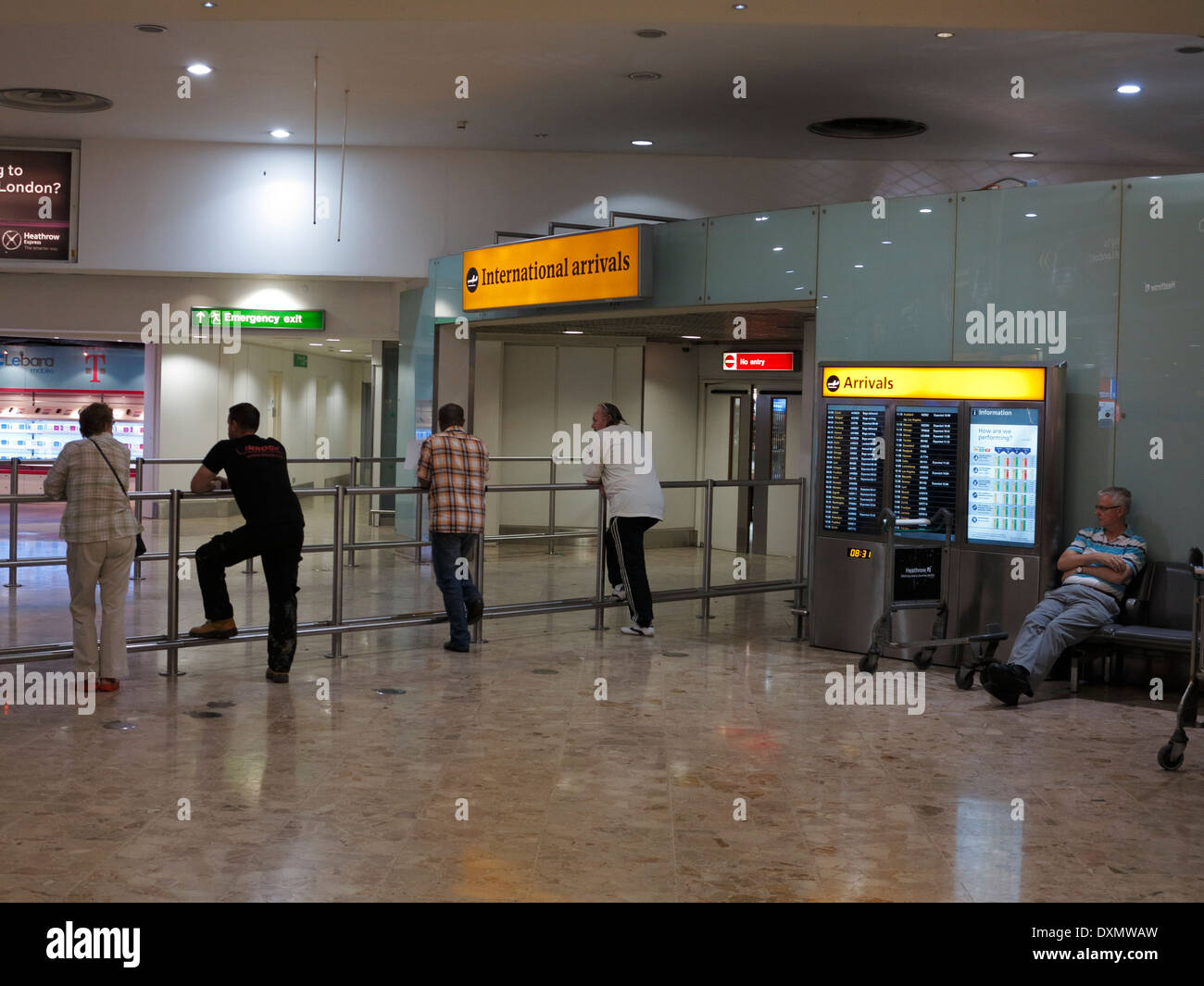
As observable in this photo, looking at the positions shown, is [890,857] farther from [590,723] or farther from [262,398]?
[262,398]

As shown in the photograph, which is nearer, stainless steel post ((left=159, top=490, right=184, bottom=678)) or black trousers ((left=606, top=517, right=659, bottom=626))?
stainless steel post ((left=159, top=490, right=184, bottom=678))

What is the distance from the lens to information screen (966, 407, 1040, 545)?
7.51 metres

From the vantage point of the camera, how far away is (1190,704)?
5.60 meters

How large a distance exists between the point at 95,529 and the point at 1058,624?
508 centimetres

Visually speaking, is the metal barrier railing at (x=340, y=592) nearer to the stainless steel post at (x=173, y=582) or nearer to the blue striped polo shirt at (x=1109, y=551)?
the stainless steel post at (x=173, y=582)

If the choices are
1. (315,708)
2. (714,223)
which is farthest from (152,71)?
(315,708)

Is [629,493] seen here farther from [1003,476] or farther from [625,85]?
[625,85]

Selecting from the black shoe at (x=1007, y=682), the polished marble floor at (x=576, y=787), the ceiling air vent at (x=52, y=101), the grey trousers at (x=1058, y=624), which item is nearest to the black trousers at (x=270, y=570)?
the polished marble floor at (x=576, y=787)

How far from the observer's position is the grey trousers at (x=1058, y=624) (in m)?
6.84

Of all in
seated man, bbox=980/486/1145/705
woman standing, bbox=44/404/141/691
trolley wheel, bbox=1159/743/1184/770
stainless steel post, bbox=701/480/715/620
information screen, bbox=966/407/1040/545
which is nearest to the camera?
trolley wheel, bbox=1159/743/1184/770

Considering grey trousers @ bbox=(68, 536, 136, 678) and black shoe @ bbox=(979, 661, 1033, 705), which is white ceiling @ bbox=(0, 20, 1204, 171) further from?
black shoe @ bbox=(979, 661, 1033, 705)

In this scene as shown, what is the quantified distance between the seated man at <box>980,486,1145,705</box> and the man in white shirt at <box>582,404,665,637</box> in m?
2.57

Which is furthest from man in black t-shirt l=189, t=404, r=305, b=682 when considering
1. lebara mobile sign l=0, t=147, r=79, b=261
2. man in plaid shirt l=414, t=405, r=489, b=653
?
lebara mobile sign l=0, t=147, r=79, b=261

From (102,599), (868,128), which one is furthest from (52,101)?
(868,128)
